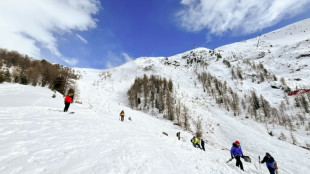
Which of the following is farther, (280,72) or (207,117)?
(280,72)

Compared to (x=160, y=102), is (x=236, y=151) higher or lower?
lower

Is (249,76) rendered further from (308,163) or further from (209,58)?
(308,163)

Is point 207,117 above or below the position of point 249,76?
below

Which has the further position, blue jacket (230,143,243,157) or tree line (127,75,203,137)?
tree line (127,75,203,137)

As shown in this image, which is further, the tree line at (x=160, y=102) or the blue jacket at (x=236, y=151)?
the tree line at (x=160, y=102)

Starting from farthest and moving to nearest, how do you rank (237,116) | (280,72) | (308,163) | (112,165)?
(280,72)
(237,116)
(308,163)
(112,165)

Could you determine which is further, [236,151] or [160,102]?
[160,102]

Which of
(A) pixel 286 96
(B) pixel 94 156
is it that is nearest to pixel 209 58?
(A) pixel 286 96

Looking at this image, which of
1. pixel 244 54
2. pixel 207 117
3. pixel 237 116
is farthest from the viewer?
pixel 244 54

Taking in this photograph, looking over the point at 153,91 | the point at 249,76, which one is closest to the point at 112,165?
the point at 153,91

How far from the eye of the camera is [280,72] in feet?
199

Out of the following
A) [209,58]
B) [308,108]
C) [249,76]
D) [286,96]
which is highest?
[209,58]

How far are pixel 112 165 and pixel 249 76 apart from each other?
7548 cm

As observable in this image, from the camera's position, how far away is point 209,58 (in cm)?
9812
